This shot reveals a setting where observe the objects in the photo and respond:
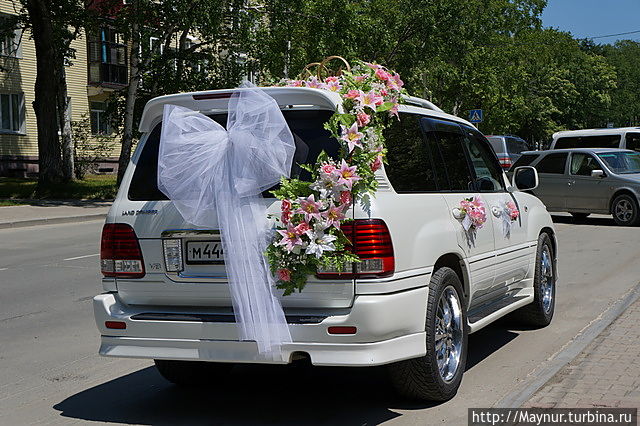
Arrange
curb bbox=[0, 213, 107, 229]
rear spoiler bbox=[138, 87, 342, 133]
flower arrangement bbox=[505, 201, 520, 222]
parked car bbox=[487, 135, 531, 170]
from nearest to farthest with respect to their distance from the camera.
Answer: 1. rear spoiler bbox=[138, 87, 342, 133]
2. flower arrangement bbox=[505, 201, 520, 222]
3. curb bbox=[0, 213, 107, 229]
4. parked car bbox=[487, 135, 531, 170]

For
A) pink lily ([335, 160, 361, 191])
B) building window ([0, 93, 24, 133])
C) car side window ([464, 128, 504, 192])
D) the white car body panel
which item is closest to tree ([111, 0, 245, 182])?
building window ([0, 93, 24, 133])

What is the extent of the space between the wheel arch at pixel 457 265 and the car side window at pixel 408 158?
0.45m

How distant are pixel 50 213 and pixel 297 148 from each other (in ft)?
59.1

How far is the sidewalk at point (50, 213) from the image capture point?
→ 2019 centimetres

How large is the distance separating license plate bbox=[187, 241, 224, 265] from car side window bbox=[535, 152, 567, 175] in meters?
15.9

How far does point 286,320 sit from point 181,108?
1.52 m

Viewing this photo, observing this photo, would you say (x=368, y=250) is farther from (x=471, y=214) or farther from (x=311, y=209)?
(x=471, y=214)

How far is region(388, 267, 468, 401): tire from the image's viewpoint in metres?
5.23

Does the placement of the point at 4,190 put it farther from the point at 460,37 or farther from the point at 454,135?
the point at 454,135

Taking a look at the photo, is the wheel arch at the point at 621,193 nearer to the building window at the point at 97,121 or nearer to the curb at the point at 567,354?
the curb at the point at 567,354

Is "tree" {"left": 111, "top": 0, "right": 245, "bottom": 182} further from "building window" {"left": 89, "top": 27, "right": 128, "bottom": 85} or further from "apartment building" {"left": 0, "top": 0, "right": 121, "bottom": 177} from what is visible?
"building window" {"left": 89, "top": 27, "right": 128, "bottom": 85}

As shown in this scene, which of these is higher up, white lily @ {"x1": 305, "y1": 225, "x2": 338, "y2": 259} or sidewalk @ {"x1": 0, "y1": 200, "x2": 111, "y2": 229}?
white lily @ {"x1": 305, "y1": 225, "x2": 338, "y2": 259}

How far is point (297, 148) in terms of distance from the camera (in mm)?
5125

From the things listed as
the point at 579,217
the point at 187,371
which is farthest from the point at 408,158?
the point at 579,217
